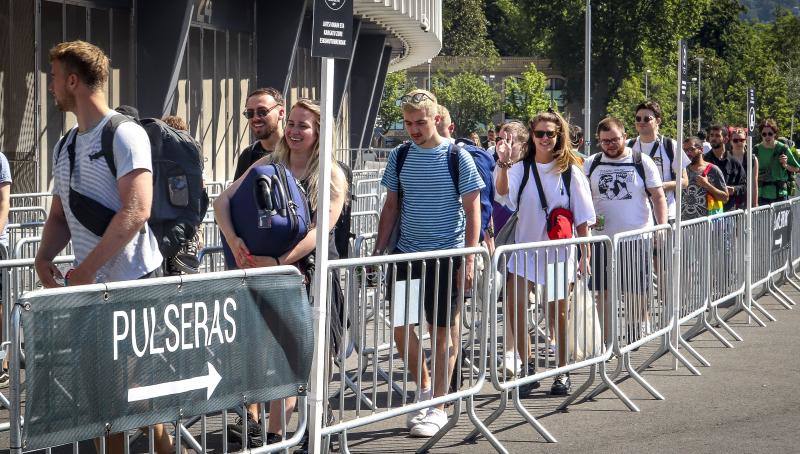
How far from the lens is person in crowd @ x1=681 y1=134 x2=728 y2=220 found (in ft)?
47.7

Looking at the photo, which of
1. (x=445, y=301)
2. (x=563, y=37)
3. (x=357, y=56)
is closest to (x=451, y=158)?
(x=445, y=301)

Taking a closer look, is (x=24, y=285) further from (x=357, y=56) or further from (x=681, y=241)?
(x=357, y=56)

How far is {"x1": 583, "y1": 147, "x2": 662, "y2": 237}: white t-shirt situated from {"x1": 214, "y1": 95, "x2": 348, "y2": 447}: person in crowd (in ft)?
12.5

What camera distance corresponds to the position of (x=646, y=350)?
437 inches

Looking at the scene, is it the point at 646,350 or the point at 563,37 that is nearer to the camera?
the point at 646,350

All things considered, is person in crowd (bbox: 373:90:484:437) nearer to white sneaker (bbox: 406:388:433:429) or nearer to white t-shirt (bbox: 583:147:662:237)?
white sneaker (bbox: 406:388:433:429)

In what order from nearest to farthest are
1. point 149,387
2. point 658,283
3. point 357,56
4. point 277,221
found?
point 149,387 → point 277,221 → point 658,283 → point 357,56

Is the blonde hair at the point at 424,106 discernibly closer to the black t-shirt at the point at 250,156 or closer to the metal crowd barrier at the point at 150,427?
the black t-shirt at the point at 250,156

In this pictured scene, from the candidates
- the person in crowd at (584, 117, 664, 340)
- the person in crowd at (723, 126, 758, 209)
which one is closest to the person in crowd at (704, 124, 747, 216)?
the person in crowd at (723, 126, 758, 209)

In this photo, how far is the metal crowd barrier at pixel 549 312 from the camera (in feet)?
24.9

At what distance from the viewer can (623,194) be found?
34.4 ft

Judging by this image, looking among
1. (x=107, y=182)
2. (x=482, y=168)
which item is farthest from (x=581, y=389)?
(x=107, y=182)

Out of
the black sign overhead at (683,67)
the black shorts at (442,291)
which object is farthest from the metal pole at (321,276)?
the black sign overhead at (683,67)

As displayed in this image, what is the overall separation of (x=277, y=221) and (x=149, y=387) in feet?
6.08
